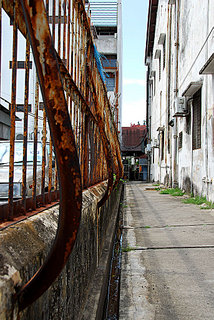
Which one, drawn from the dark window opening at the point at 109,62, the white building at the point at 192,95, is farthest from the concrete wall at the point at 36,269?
the white building at the point at 192,95

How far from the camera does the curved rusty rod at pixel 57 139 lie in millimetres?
758

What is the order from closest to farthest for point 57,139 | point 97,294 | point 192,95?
1. point 57,139
2. point 97,294
3. point 192,95

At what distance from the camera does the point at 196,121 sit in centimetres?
905

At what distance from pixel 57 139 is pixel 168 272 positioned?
238cm

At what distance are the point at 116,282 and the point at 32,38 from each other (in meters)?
2.93

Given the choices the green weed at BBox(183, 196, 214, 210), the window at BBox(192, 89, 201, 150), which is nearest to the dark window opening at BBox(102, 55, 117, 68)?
the window at BBox(192, 89, 201, 150)

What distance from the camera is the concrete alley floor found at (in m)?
2.14

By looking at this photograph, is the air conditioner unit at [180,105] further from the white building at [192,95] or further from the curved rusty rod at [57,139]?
the curved rusty rod at [57,139]

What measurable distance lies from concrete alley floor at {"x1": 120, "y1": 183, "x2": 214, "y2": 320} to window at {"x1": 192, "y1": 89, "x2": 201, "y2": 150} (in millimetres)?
4254

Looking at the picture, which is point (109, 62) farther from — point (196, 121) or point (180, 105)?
point (180, 105)

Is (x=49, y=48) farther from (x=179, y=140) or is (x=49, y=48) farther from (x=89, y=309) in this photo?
(x=179, y=140)

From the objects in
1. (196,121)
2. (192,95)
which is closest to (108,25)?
(192,95)

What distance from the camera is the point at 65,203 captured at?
2.70 feet

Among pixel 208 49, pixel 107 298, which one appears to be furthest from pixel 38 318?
pixel 208 49
